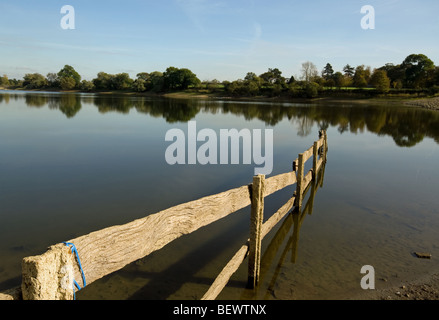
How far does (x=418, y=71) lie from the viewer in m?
97.7

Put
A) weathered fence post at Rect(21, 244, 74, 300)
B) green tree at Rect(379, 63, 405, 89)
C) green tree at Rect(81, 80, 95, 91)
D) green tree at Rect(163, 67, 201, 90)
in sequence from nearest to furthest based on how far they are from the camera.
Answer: weathered fence post at Rect(21, 244, 74, 300), green tree at Rect(379, 63, 405, 89), green tree at Rect(163, 67, 201, 90), green tree at Rect(81, 80, 95, 91)

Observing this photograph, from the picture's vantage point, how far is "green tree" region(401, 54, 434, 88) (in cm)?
9550

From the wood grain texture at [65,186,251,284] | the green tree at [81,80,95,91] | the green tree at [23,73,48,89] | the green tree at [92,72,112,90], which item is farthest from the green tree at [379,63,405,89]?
the green tree at [23,73,48,89]

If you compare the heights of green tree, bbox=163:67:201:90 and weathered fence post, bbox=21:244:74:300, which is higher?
green tree, bbox=163:67:201:90

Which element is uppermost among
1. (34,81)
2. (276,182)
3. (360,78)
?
(34,81)

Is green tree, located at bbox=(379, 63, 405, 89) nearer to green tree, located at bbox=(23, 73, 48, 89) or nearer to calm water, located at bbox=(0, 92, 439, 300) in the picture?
calm water, located at bbox=(0, 92, 439, 300)

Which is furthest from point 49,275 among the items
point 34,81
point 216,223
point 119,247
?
point 34,81

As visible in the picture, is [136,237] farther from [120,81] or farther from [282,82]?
[120,81]

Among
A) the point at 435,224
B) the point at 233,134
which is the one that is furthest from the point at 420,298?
the point at 233,134

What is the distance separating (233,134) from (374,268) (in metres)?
20.4

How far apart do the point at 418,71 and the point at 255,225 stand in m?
116

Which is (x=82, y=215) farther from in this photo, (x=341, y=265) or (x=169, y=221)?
(x=341, y=265)

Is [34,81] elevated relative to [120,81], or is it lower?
elevated
